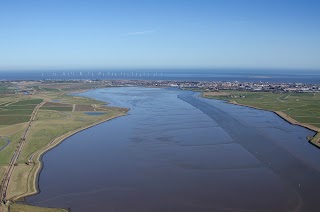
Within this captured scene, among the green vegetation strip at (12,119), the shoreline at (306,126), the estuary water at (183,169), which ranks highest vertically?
the green vegetation strip at (12,119)

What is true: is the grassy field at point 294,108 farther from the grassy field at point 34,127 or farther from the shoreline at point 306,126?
the grassy field at point 34,127

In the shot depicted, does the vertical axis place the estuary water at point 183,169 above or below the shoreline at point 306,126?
below

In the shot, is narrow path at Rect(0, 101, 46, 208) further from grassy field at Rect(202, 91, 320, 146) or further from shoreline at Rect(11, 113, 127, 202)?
grassy field at Rect(202, 91, 320, 146)

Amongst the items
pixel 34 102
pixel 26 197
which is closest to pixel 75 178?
pixel 26 197

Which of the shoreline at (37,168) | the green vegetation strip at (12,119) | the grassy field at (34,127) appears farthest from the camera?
the green vegetation strip at (12,119)

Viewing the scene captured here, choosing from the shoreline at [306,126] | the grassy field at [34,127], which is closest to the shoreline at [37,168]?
the grassy field at [34,127]

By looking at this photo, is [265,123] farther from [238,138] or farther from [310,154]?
[310,154]
